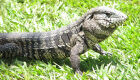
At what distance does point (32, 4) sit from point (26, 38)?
2882 millimetres

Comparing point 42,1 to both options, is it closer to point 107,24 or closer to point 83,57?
point 83,57

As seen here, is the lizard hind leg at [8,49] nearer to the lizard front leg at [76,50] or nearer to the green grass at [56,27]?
the green grass at [56,27]

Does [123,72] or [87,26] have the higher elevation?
[87,26]

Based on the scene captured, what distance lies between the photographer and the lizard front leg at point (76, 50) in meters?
4.68

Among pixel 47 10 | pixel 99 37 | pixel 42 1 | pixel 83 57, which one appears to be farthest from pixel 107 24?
pixel 42 1

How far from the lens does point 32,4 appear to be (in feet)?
25.7

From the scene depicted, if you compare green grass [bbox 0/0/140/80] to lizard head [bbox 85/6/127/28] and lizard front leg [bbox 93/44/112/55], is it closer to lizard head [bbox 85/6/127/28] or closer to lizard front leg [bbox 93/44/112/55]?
lizard front leg [bbox 93/44/112/55]

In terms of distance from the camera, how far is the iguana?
4539mm

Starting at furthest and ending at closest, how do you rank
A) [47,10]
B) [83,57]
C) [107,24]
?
[47,10] → [83,57] → [107,24]

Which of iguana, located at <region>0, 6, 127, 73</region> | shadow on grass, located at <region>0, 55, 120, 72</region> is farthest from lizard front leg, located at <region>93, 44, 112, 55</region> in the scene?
shadow on grass, located at <region>0, 55, 120, 72</region>

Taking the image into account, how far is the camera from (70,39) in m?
4.88

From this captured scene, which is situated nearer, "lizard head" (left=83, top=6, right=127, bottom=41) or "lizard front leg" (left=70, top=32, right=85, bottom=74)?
"lizard head" (left=83, top=6, right=127, bottom=41)

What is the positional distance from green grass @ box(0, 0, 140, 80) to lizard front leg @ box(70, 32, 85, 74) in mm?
203

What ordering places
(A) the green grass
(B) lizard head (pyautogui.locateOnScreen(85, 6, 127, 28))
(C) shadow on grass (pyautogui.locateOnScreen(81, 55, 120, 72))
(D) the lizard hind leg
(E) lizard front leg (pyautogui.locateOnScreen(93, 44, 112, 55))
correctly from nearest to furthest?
(B) lizard head (pyautogui.locateOnScreen(85, 6, 127, 28))
(A) the green grass
(C) shadow on grass (pyautogui.locateOnScreen(81, 55, 120, 72))
(D) the lizard hind leg
(E) lizard front leg (pyautogui.locateOnScreen(93, 44, 112, 55))
